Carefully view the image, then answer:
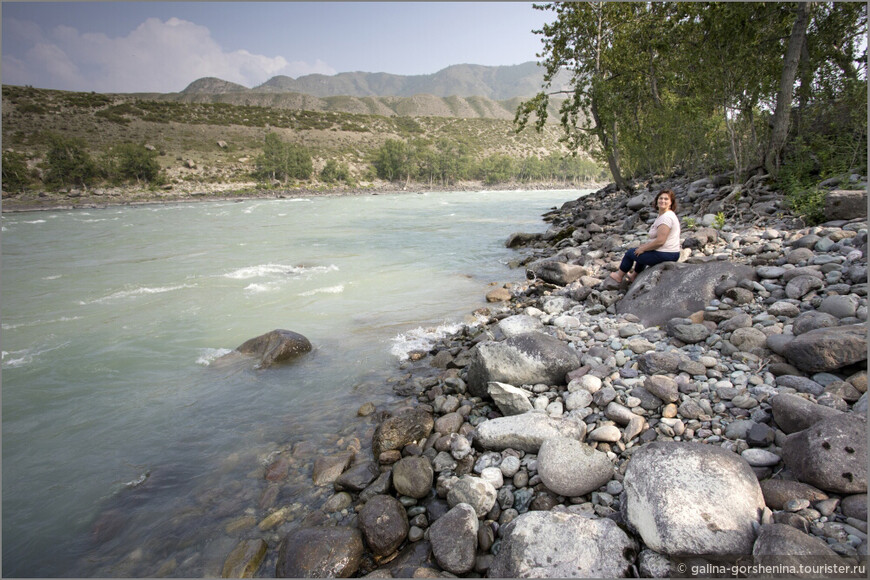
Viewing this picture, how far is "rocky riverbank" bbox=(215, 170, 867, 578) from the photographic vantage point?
2.36 m

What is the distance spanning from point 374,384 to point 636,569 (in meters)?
4.34

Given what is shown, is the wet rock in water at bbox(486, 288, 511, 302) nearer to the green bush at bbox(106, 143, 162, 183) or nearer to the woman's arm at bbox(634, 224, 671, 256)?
the woman's arm at bbox(634, 224, 671, 256)

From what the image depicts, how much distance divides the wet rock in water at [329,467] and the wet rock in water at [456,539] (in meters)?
1.55

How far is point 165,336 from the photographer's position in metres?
8.25

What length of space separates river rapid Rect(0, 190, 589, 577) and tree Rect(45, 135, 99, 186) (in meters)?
56.3

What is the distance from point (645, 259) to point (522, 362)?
3551mm

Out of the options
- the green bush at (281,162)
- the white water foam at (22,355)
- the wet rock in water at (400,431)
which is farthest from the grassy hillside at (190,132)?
the wet rock in water at (400,431)

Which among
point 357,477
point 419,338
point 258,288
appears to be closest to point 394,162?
point 258,288

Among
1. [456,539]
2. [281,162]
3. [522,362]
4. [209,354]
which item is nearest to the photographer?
[456,539]

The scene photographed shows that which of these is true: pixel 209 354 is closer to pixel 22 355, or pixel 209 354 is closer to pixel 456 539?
pixel 22 355

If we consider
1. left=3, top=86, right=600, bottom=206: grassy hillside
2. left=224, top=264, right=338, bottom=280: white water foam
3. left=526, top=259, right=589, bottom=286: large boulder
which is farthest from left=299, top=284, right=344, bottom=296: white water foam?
left=3, top=86, right=600, bottom=206: grassy hillside

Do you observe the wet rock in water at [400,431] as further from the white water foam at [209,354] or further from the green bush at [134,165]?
the green bush at [134,165]

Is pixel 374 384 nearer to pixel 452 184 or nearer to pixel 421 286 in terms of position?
pixel 421 286

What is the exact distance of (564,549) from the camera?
244 centimetres
